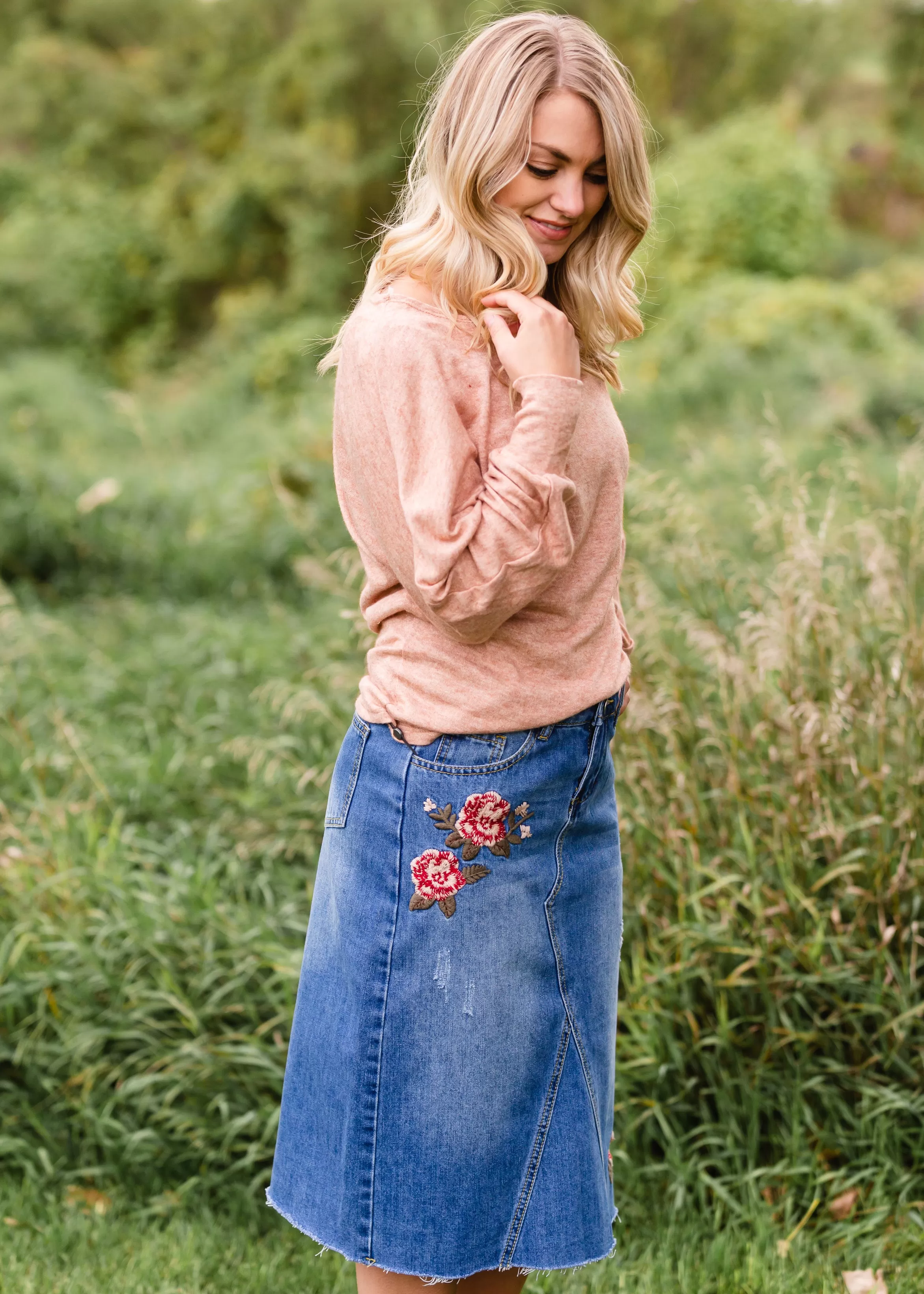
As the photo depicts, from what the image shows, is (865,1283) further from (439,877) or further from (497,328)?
(497,328)

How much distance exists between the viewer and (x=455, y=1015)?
159 cm

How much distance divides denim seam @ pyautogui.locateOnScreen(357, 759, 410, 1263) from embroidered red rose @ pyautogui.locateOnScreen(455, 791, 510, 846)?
0.25 feet

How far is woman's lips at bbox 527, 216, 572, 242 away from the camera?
5.40ft

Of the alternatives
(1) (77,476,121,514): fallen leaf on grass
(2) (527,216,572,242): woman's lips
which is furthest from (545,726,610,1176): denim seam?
(1) (77,476,121,514): fallen leaf on grass

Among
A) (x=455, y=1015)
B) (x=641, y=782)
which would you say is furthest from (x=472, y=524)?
(x=641, y=782)

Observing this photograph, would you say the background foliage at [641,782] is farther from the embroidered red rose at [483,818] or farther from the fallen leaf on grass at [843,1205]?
the embroidered red rose at [483,818]

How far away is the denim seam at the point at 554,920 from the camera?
→ 1.65m

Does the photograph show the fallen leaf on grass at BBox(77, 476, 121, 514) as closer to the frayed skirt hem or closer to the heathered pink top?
the heathered pink top

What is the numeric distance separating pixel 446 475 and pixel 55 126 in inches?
680

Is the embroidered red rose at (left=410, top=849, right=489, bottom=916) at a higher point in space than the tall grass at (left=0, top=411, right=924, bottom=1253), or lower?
higher

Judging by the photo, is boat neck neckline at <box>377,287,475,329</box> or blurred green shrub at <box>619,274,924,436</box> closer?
boat neck neckline at <box>377,287,475,329</box>

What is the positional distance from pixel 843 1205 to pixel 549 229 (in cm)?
187

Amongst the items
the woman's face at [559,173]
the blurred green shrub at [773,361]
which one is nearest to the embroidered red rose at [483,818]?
the woman's face at [559,173]

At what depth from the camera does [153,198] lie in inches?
591
